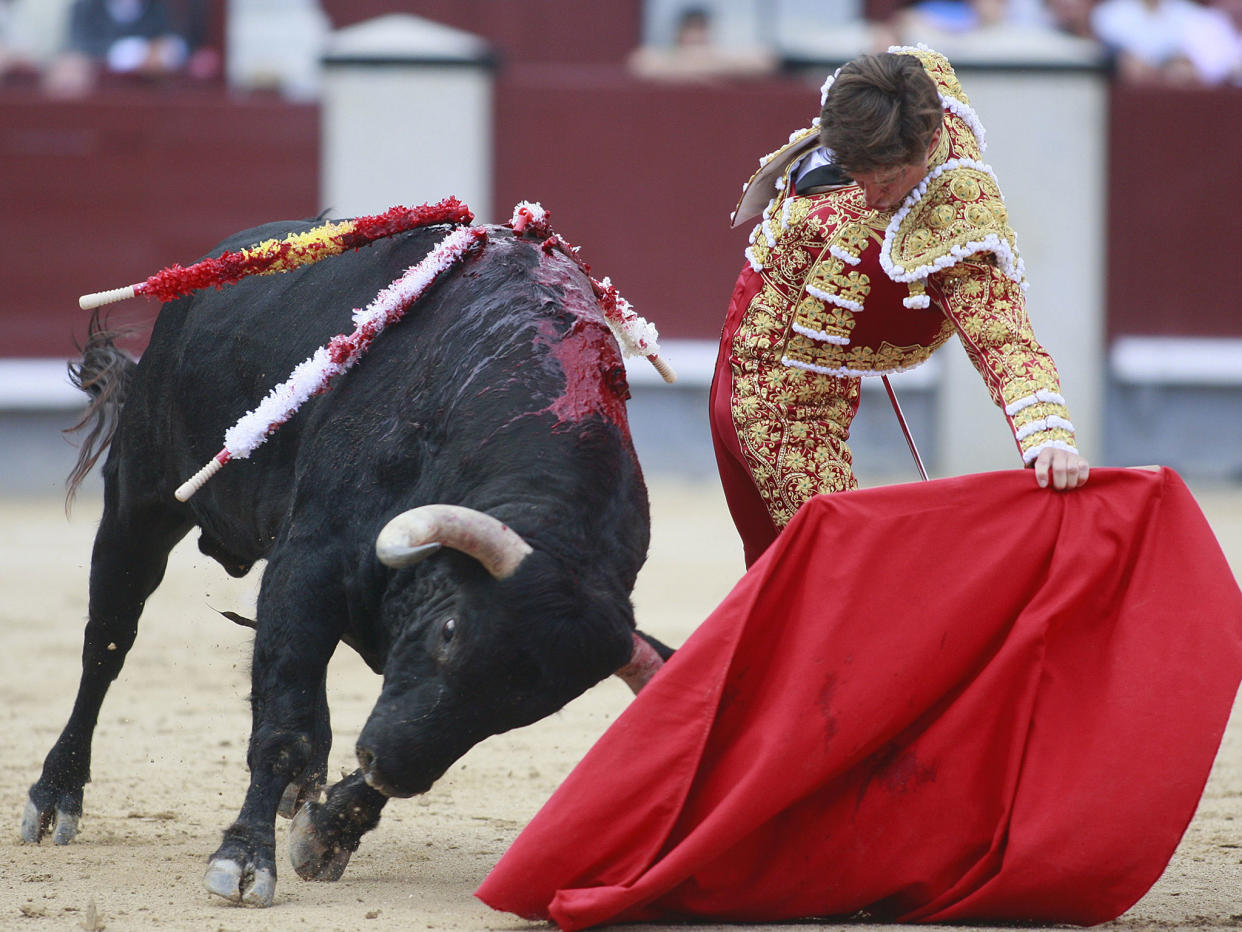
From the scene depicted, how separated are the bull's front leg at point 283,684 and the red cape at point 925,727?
470mm

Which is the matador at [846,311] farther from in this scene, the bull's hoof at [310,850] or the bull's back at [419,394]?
the bull's hoof at [310,850]

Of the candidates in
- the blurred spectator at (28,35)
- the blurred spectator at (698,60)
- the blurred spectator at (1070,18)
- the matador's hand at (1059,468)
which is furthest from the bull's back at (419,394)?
the blurred spectator at (1070,18)

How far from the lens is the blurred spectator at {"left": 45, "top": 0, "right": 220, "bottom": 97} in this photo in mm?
8445

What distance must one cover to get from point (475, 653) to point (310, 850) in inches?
19.0

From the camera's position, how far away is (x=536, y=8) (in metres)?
10.4

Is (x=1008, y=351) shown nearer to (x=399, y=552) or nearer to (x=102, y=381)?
(x=399, y=552)

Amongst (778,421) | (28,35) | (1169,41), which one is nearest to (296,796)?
(778,421)

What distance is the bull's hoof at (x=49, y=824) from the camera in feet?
10.9

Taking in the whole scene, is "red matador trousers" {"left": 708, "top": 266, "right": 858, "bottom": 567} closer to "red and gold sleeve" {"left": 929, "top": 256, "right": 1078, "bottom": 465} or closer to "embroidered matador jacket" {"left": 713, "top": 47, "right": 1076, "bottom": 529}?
"embroidered matador jacket" {"left": 713, "top": 47, "right": 1076, "bottom": 529}

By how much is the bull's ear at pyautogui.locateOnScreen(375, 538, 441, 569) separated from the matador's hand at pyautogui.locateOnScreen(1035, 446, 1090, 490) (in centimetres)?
88

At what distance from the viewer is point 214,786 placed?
12.3 ft

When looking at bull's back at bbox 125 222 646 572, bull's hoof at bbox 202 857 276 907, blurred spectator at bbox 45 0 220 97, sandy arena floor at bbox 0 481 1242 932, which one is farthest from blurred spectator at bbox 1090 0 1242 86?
bull's hoof at bbox 202 857 276 907

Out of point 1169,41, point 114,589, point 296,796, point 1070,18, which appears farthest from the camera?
point 1070,18

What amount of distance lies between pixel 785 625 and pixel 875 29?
21.9 feet
